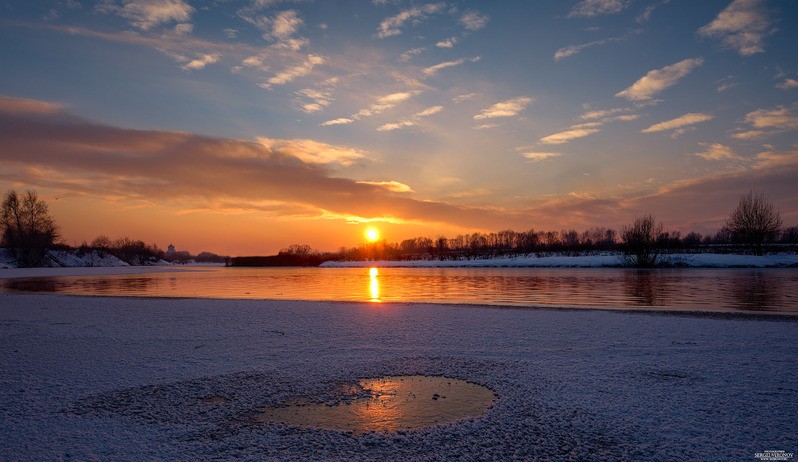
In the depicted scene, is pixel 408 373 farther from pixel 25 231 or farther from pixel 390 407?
pixel 25 231

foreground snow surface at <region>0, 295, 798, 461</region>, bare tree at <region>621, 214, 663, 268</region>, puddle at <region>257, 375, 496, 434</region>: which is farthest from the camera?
bare tree at <region>621, 214, 663, 268</region>

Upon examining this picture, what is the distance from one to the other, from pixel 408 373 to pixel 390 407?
4.82 ft

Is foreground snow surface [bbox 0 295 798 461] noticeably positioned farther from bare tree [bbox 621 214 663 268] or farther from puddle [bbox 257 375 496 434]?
bare tree [bbox 621 214 663 268]

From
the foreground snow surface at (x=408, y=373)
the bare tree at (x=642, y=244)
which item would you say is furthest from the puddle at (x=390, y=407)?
the bare tree at (x=642, y=244)

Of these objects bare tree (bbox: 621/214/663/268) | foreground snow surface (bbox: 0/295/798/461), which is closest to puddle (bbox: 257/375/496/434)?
foreground snow surface (bbox: 0/295/798/461)

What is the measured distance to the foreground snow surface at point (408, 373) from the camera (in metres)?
4.06

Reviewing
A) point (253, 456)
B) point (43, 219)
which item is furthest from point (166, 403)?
point (43, 219)

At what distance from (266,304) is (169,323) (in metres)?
4.39

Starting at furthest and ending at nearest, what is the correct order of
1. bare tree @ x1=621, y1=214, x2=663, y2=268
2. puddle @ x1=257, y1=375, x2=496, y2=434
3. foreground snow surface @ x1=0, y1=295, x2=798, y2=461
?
bare tree @ x1=621, y1=214, x2=663, y2=268 → puddle @ x1=257, y1=375, x2=496, y2=434 → foreground snow surface @ x1=0, y1=295, x2=798, y2=461

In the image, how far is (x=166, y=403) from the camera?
5305mm

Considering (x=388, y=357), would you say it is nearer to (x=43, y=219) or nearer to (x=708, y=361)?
(x=708, y=361)

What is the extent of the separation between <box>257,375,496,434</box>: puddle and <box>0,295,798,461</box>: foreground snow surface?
9.0 inches

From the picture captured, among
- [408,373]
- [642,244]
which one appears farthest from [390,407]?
[642,244]

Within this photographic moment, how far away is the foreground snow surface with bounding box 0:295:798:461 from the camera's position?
4062 millimetres
